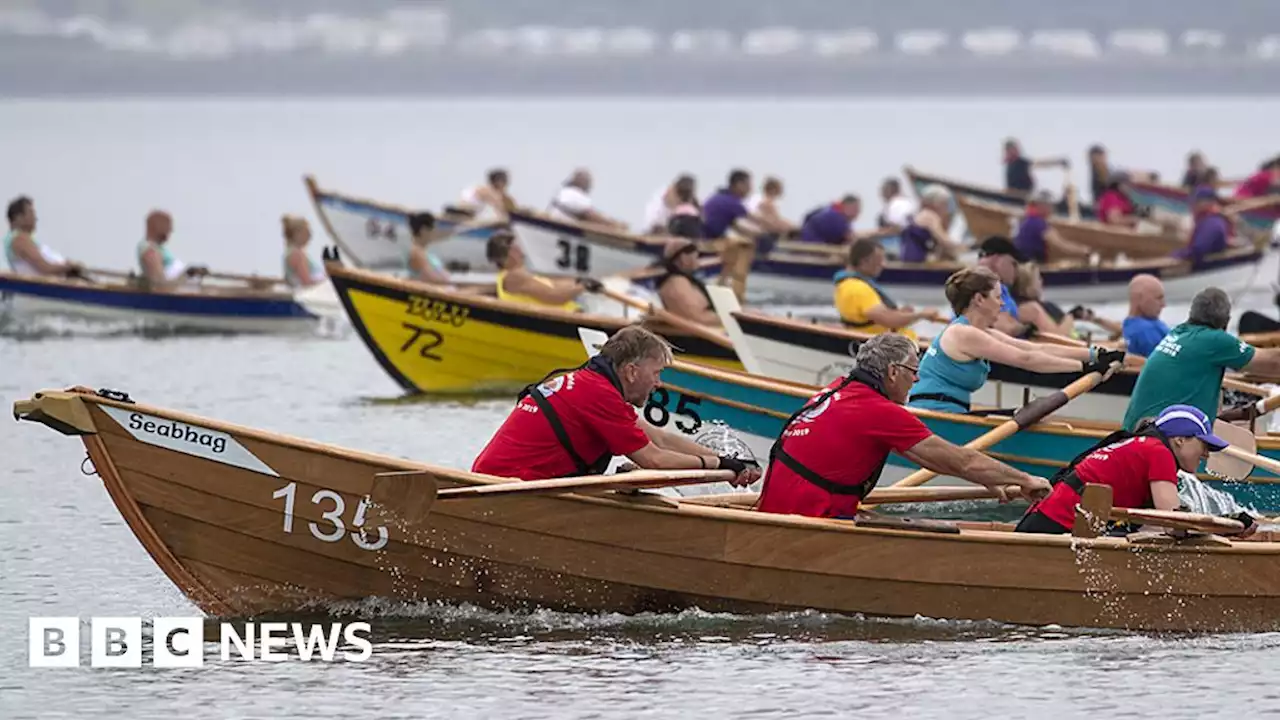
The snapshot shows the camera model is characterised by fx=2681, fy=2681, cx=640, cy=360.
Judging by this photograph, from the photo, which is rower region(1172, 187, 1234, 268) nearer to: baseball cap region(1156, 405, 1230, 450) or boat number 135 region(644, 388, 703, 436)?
boat number 135 region(644, 388, 703, 436)

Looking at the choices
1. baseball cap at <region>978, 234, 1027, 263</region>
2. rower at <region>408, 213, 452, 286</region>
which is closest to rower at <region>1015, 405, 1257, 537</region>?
baseball cap at <region>978, 234, 1027, 263</region>

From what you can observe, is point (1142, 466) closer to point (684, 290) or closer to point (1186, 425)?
point (1186, 425)

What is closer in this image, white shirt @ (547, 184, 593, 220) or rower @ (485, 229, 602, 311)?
rower @ (485, 229, 602, 311)

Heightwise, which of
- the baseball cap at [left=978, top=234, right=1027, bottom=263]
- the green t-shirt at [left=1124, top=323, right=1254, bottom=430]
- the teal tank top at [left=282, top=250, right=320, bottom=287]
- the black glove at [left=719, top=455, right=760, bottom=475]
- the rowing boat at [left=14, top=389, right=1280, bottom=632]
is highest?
the baseball cap at [left=978, top=234, right=1027, bottom=263]

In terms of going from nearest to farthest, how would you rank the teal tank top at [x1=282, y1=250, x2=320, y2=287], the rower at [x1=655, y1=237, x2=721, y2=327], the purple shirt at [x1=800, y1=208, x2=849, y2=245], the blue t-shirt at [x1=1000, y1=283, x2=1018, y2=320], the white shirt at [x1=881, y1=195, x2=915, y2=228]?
the blue t-shirt at [x1=1000, y1=283, x2=1018, y2=320]
the rower at [x1=655, y1=237, x2=721, y2=327]
the teal tank top at [x1=282, y1=250, x2=320, y2=287]
the purple shirt at [x1=800, y1=208, x2=849, y2=245]
the white shirt at [x1=881, y1=195, x2=915, y2=228]

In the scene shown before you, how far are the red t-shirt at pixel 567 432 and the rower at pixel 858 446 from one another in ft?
2.56

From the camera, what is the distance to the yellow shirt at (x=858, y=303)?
69.4ft

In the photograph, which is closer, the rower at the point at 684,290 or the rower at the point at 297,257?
the rower at the point at 684,290

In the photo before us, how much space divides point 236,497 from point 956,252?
831 inches

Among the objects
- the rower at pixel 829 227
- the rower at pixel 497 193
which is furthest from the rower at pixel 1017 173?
the rower at pixel 497 193

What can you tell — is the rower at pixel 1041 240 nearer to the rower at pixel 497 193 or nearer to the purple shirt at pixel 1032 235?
the purple shirt at pixel 1032 235

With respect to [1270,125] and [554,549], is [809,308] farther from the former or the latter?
[1270,125]

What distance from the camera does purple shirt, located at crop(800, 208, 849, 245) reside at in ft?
118

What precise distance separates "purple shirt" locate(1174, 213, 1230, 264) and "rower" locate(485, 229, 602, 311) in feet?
37.0
